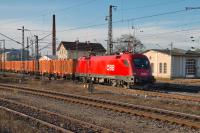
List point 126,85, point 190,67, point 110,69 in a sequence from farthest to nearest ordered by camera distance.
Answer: point 190,67 → point 110,69 → point 126,85

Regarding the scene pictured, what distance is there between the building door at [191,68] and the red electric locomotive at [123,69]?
86.0 feet

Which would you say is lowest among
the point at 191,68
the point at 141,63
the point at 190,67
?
the point at 191,68

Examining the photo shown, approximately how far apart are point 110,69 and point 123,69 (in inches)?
88.8

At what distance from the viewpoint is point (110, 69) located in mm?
35469

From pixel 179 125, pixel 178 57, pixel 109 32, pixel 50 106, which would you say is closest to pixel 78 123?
pixel 179 125

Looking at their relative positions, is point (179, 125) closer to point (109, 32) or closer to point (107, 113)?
point (107, 113)

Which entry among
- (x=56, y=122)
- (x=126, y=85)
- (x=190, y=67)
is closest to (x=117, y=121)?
(x=56, y=122)

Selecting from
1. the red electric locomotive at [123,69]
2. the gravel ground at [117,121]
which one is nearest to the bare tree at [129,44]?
the red electric locomotive at [123,69]

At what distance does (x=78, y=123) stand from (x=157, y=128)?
2792 millimetres

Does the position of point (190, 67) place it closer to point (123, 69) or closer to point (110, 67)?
point (110, 67)

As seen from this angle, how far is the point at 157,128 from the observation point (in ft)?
45.5

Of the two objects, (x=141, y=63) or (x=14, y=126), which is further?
(x=141, y=63)

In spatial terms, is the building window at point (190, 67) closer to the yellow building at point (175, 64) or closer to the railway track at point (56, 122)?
the yellow building at point (175, 64)

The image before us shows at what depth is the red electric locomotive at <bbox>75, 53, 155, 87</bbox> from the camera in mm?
32656
